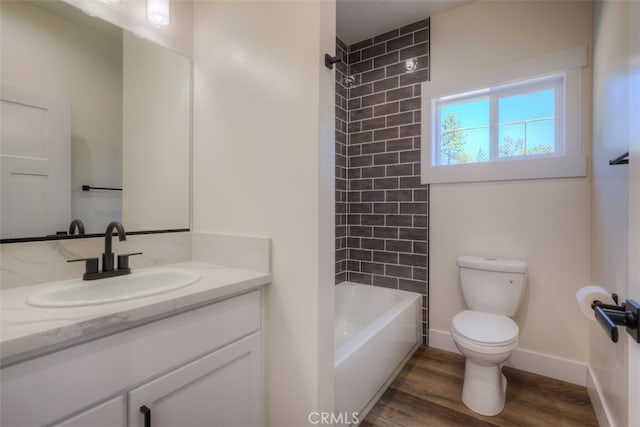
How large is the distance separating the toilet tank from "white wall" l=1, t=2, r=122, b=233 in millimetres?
2208

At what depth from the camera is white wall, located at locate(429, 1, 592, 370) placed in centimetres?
189

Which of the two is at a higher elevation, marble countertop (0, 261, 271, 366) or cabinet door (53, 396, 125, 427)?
marble countertop (0, 261, 271, 366)

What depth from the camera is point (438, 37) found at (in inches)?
92.4

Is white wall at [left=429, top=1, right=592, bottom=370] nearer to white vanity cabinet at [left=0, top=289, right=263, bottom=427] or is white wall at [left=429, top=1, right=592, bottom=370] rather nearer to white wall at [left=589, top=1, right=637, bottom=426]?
white wall at [left=589, top=1, right=637, bottom=426]

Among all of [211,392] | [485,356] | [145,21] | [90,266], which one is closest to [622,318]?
[485,356]

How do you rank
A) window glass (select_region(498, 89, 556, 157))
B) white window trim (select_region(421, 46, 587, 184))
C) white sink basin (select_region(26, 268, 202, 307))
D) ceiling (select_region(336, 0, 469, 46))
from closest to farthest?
white sink basin (select_region(26, 268, 202, 307)), white window trim (select_region(421, 46, 587, 184)), window glass (select_region(498, 89, 556, 157)), ceiling (select_region(336, 0, 469, 46))

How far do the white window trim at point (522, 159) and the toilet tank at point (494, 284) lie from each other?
0.63 m

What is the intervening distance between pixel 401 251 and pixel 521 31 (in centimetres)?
185

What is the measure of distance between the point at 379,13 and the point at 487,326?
2.44m

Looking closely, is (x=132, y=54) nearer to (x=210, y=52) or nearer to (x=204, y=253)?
(x=210, y=52)

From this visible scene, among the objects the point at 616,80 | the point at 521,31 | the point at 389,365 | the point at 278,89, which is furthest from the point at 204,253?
the point at 521,31

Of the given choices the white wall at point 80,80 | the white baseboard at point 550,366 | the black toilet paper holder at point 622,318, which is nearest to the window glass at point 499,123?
the white baseboard at point 550,366

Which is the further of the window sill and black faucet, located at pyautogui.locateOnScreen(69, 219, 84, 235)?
the window sill

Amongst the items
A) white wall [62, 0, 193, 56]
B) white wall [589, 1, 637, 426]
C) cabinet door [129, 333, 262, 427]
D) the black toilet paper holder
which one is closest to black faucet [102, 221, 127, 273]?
cabinet door [129, 333, 262, 427]
